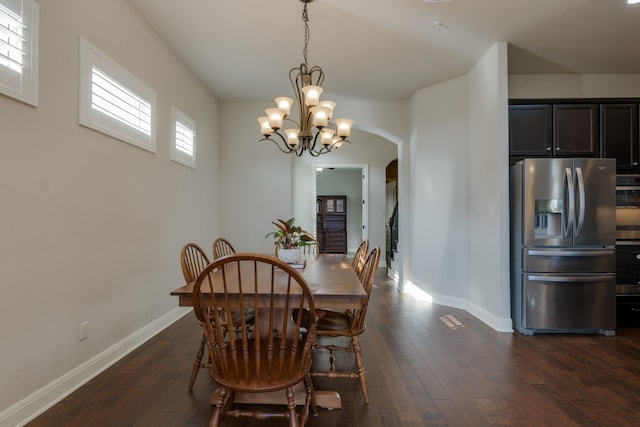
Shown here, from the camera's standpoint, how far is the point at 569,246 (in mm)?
3252

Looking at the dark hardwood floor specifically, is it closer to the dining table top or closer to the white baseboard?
the white baseboard

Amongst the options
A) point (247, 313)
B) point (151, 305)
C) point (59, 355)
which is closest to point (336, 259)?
point (247, 313)

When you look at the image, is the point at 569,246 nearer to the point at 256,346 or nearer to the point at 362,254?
the point at 362,254

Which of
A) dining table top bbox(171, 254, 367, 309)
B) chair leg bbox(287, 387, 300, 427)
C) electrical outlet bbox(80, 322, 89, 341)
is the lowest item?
chair leg bbox(287, 387, 300, 427)

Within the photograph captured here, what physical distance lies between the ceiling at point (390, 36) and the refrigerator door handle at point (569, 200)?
1360 millimetres

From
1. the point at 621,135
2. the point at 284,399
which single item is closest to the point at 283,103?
the point at 284,399

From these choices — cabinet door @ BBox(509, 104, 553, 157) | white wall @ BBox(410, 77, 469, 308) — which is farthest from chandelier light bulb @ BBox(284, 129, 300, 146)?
cabinet door @ BBox(509, 104, 553, 157)

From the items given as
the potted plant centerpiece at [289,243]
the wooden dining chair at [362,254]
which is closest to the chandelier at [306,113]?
the potted plant centerpiece at [289,243]

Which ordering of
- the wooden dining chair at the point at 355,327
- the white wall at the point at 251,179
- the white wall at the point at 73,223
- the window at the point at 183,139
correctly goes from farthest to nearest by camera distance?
the white wall at the point at 251,179
the window at the point at 183,139
the wooden dining chair at the point at 355,327
the white wall at the point at 73,223

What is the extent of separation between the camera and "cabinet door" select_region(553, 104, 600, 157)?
3.57m

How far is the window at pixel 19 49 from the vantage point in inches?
67.2

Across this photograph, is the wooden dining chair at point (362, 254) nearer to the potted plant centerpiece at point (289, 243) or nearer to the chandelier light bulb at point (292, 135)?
the potted plant centerpiece at point (289, 243)

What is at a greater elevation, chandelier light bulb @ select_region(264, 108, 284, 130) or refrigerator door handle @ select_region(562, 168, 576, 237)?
chandelier light bulb @ select_region(264, 108, 284, 130)

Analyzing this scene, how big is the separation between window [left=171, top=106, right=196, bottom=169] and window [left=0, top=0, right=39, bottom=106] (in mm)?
1766
